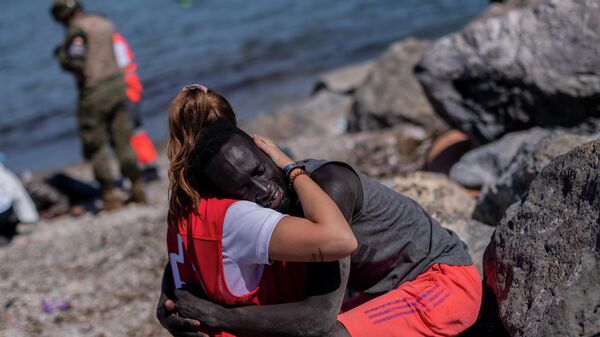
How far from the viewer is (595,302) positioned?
2.52m

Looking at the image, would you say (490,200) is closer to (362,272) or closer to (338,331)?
(362,272)

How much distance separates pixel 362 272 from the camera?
327cm

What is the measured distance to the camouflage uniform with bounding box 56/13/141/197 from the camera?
8.04 meters

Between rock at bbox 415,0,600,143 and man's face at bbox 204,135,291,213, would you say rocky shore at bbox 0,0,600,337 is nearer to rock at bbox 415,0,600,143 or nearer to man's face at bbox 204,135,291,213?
rock at bbox 415,0,600,143

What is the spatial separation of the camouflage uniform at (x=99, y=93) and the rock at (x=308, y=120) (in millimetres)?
3105

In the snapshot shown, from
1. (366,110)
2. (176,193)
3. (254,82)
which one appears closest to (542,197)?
(176,193)

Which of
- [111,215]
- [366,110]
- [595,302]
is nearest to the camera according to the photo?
[595,302]

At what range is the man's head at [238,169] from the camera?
2.94 m

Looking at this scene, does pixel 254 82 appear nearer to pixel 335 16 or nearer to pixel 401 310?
pixel 335 16

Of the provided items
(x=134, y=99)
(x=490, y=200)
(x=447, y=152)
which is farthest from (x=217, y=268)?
(x=134, y=99)

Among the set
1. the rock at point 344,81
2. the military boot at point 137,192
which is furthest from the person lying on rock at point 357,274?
the rock at point 344,81

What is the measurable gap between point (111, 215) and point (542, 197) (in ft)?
19.1

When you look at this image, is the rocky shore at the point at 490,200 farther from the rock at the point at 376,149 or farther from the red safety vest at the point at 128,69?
the red safety vest at the point at 128,69

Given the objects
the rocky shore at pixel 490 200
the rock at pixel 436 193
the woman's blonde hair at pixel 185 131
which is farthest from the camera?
the rock at pixel 436 193
